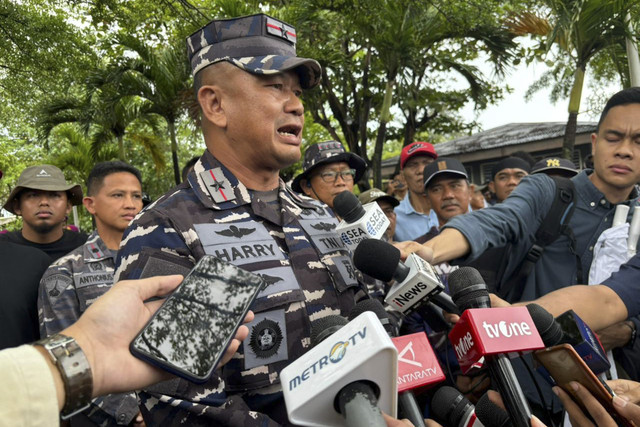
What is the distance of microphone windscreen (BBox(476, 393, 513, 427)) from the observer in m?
1.57

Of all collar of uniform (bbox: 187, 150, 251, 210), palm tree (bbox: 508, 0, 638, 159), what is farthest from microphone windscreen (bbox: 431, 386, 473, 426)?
palm tree (bbox: 508, 0, 638, 159)

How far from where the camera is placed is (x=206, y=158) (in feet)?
7.38

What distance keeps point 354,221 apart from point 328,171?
2634 millimetres

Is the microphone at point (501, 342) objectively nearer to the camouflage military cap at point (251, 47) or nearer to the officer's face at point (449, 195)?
the camouflage military cap at point (251, 47)

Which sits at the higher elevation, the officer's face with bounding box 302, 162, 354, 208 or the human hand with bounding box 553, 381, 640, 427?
the officer's face with bounding box 302, 162, 354, 208

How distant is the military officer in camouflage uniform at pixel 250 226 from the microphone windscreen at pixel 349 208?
0.59 feet

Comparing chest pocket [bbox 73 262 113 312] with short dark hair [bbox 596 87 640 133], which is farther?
chest pocket [bbox 73 262 113 312]

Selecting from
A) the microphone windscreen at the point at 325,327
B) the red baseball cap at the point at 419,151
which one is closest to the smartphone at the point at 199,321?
the microphone windscreen at the point at 325,327

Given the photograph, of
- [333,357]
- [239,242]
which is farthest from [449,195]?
[333,357]

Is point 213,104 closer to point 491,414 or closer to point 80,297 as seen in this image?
point 491,414

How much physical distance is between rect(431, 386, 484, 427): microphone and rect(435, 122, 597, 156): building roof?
51.5ft

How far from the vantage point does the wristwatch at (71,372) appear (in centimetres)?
114

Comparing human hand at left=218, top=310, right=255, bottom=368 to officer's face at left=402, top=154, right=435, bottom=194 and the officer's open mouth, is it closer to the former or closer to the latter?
the officer's open mouth

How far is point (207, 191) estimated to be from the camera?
205cm
